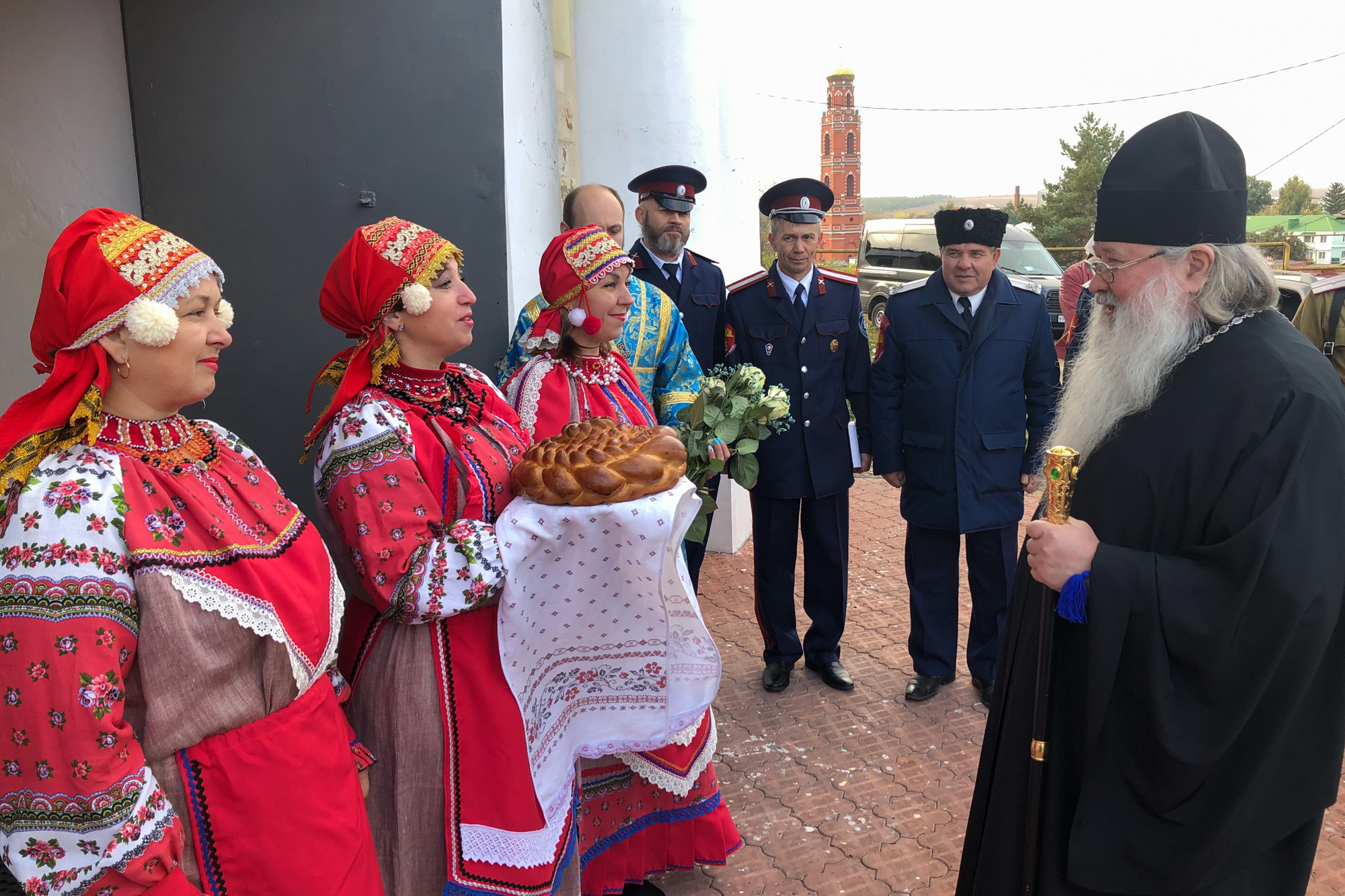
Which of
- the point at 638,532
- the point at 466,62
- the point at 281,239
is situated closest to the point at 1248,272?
the point at 638,532

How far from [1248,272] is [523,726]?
214cm

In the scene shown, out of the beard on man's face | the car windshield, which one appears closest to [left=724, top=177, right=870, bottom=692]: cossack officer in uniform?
the beard on man's face

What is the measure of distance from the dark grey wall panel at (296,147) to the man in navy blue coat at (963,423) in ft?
6.99

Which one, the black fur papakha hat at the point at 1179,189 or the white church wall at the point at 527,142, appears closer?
the black fur papakha hat at the point at 1179,189

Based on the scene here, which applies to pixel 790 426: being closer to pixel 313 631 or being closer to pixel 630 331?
pixel 630 331

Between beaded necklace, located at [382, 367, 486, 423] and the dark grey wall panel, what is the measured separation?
1498mm

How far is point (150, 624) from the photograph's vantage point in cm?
163

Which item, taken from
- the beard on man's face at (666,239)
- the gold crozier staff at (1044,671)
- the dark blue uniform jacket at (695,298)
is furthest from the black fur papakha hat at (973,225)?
the gold crozier staff at (1044,671)

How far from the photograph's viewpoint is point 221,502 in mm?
1809

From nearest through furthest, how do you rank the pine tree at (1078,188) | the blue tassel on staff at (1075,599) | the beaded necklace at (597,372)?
Result: 1. the blue tassel on staff at (1075,599)
2. the beaded necklace at (597,372)
3. the pine tree at (1078,188)

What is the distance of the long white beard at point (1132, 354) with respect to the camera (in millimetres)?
2066

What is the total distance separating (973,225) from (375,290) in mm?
3104

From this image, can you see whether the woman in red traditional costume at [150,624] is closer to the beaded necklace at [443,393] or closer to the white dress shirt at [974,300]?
the beaded necklace at [443,393]

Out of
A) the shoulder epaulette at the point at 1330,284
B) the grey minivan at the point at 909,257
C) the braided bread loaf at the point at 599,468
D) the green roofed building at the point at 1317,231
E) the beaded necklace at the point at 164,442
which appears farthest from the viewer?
the green roofed building at the point at 1317,231
